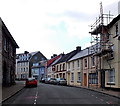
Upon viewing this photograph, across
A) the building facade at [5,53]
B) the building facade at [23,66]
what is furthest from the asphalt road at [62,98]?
the building facade at [23,66]

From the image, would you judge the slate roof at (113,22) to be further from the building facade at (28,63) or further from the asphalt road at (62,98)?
the building facade at (28,63)

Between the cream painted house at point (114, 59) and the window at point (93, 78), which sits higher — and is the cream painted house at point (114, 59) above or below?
above

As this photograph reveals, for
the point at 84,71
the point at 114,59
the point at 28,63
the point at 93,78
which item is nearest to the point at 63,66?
the point at 84,71

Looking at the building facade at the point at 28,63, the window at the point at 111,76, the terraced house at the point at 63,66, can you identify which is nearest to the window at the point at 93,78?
the window at the point at 111,76

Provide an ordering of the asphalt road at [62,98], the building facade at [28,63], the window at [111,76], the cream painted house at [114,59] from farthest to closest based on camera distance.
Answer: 1. the building facade at [28,63]
2. the window at [111,76]
3. the cream painted house at [114,59]
4. the asphalt road at [62,98]

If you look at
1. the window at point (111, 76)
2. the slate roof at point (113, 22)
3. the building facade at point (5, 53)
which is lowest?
the window at point (111, 76)

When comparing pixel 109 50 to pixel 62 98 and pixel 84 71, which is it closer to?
pixel 62 98

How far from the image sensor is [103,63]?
29.8 metres

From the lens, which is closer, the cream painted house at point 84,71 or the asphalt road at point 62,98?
the asphalt road at point 62,98

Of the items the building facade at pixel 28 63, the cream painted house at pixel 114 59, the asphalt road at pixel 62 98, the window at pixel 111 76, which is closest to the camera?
the asphalt road at pixel 62 98

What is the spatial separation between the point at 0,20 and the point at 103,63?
13.7 meters

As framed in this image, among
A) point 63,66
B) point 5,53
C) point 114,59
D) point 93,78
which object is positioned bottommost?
point 93,78

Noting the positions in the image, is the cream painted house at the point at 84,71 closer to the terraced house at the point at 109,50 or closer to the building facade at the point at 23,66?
the terraced house at the point at 109,50

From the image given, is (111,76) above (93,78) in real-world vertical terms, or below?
above
